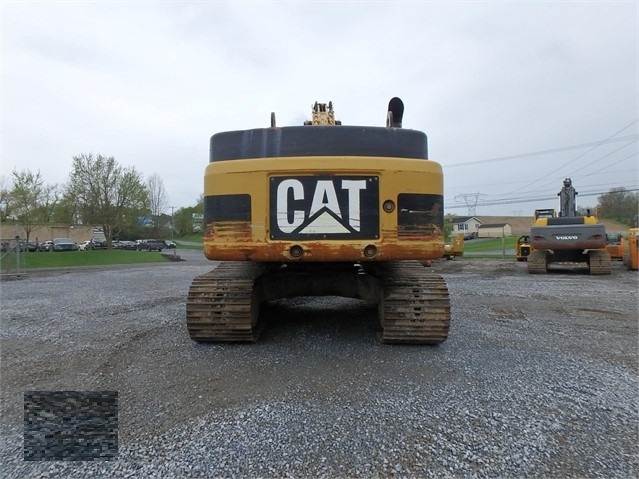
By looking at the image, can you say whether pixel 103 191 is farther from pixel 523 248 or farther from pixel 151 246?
pixel 523 248

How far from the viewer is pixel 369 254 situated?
3.57 m

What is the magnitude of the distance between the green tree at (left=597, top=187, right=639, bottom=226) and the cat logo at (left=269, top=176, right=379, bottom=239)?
52.4 meters

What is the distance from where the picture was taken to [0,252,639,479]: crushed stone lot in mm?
2111

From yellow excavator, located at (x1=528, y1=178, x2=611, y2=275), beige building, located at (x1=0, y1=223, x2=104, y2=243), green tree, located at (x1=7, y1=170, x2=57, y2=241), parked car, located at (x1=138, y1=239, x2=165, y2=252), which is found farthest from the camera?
parked car, located at (x1=138, y1=239, x2=165, y2=252)

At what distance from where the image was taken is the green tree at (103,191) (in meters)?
35.4

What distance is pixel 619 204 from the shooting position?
48469mm

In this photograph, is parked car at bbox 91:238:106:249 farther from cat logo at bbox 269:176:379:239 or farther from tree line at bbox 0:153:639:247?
cat logo at bbox 269:176:379:239

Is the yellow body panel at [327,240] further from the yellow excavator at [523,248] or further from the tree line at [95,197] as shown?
the tree line at [95,197]

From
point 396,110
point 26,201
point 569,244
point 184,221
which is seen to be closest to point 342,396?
point 396,110

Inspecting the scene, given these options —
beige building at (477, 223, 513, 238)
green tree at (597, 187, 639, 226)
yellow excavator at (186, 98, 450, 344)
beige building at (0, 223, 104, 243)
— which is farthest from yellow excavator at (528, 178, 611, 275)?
beige building at (477, 223, 513, 238)

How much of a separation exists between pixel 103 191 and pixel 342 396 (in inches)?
1524

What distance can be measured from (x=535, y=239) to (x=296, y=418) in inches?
483

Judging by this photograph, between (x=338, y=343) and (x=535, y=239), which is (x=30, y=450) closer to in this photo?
(x=338, y=343)

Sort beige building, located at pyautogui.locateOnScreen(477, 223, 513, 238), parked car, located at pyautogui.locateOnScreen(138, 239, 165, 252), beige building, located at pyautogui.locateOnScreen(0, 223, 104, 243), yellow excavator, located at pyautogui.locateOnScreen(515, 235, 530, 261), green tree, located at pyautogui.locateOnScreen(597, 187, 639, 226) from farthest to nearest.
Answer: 1. beige building, located at pyautogui.locateOnScreen(477, 223, 513, 238)
2. parked car, located at pyautogui.locateOnScreen(138, 239, 165, 252)
3. beige building, located at pyautogui.locateOnScreen(0, 223, 104, 243)
4. green tree, located at pyautogui.locateOnScreen(597, 187, 639, 226)
5. yellow excavator, located at pyautogui.locateOnScreen(515, 235, 530, 261)
